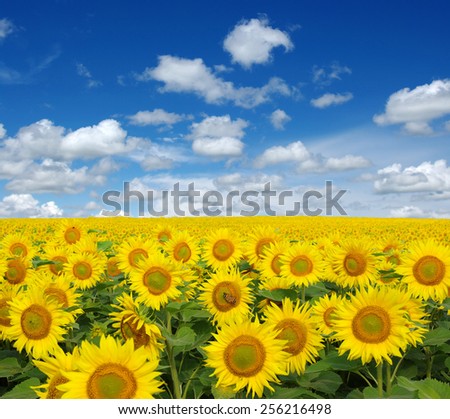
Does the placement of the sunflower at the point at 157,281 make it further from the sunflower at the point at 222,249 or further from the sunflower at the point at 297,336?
the sunflower at the point at 222,249

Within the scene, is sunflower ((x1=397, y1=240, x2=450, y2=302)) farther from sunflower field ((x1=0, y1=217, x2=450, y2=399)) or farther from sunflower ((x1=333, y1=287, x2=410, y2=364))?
sunflower ((x1=333, y1=287, x2=410, y2=364))

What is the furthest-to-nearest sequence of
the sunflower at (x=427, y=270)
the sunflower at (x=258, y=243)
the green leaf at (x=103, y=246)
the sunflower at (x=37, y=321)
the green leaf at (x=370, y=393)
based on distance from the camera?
the green leaf at (x=103, y=246) < the sunflower at (x=258, y=243) < the sunflower at (x=427, y=270) < the sunflower at (x=37, y=321) < the green leaf at (x=370, y=393)

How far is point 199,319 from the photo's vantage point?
13.4ft

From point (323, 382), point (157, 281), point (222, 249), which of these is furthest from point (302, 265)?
point (323, 382)

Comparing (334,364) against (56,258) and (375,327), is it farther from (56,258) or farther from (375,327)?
(56,258)

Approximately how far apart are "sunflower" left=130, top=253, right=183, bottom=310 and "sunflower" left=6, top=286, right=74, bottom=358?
26.1 inches

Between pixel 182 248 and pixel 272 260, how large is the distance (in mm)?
1132

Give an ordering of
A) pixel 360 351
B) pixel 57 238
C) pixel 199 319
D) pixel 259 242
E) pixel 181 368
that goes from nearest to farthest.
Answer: pixel 360 351 → pixel 181 368 → pixel 199 319 → pixel 259 242 → pixel 57 238

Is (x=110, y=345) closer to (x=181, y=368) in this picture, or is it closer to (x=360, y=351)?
(x=181, y=368)

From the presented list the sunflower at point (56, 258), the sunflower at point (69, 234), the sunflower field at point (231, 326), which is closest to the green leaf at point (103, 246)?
the sunflower field at point (231, 326)

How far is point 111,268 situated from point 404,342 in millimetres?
4019

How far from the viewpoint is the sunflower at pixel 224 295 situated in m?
4.21

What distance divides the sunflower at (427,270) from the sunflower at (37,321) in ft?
9.90
